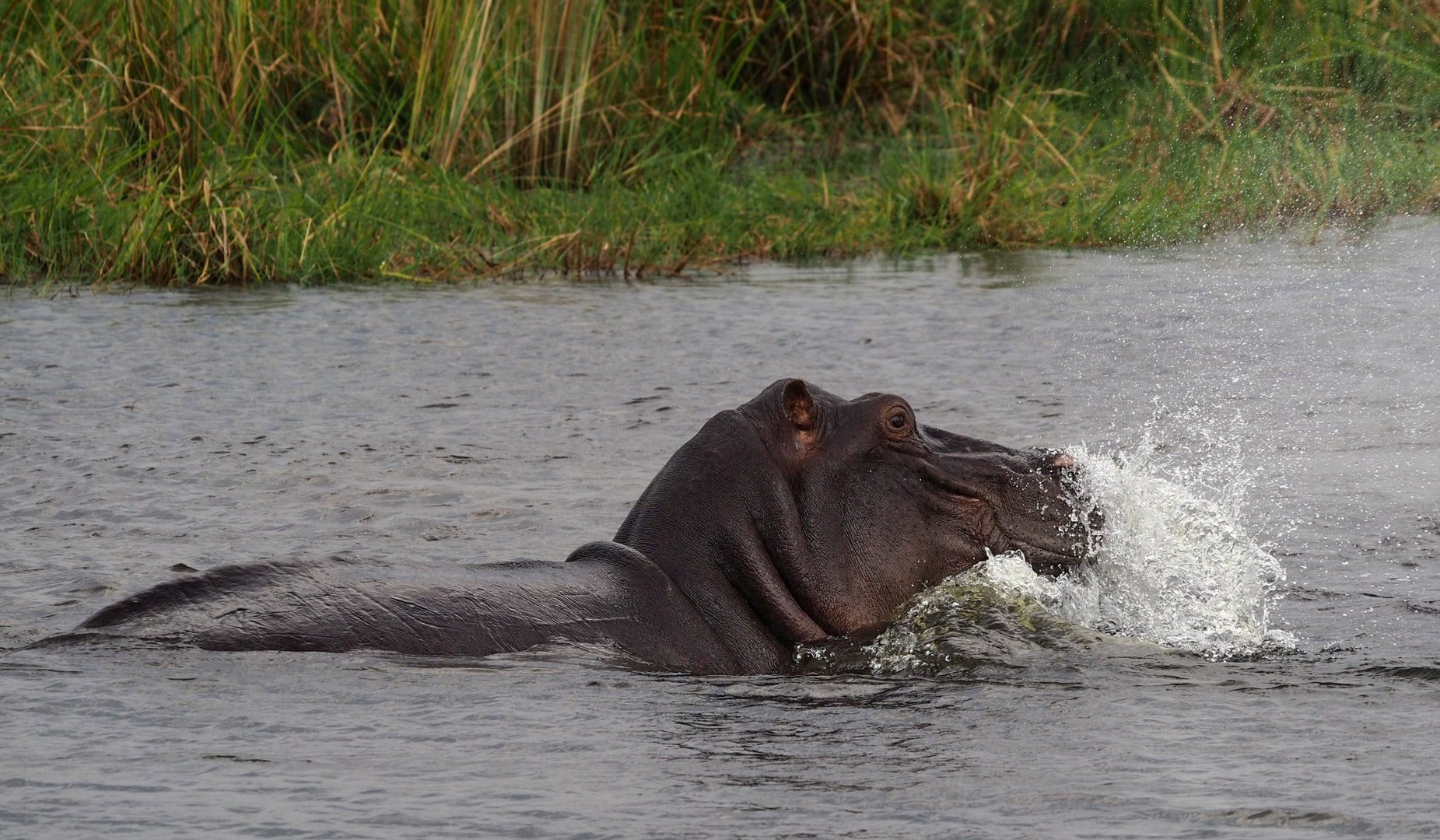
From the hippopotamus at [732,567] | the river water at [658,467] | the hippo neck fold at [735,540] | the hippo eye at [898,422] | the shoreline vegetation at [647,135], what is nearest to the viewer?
the river water at [658,467]

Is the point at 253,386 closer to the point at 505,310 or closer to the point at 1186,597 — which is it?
the point at 505,310

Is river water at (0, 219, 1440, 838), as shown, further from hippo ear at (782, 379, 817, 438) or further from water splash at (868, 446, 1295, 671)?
hippo ear at (782, 379, 817, 438)

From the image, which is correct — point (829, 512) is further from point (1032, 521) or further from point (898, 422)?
point (1032, 521)

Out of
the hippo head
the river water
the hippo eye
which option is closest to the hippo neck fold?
the hippo head

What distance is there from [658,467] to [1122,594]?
6.84ft

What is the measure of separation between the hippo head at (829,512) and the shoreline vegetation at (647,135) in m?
5.96

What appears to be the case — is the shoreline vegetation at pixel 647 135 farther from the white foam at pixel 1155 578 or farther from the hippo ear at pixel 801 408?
the hippo ear at pixel 801 408

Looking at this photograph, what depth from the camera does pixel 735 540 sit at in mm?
4227

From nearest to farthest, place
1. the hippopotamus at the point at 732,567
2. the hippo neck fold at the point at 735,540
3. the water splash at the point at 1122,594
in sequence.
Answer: the hippopotamus at the point at 732,567 < the hippo neck fold at the point at 735,540 < the water splash at the point at 1122,594

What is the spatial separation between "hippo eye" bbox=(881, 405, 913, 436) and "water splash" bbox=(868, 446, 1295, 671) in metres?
0.32

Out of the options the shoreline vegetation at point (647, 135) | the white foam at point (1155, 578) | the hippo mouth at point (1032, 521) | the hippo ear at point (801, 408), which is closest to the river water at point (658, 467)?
the white foam at point (1155, 578)

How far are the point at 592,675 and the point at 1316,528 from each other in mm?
2483

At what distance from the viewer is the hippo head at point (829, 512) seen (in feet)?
13.9

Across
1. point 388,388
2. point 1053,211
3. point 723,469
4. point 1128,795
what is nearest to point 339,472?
point 388,388
